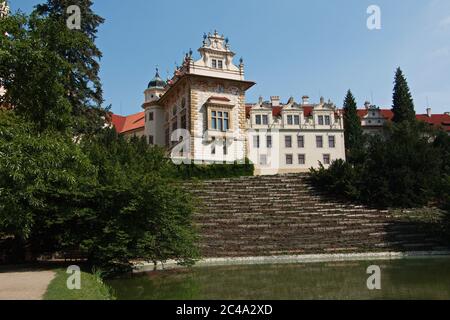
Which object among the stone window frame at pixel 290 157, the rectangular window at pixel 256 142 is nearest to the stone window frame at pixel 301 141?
the stone window frame at pixel 290 157

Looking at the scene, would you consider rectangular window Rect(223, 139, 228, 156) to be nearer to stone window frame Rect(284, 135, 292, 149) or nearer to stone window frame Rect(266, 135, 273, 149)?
stone window frame Rect(266, 135, 273, 149)

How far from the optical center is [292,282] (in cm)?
Answer: 1318

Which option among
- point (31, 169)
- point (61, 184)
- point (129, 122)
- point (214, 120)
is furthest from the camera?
point (129, 122)

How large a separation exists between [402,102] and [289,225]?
46423mm

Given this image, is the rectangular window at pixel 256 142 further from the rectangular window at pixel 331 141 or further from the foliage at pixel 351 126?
the foliage at pixel 351 126

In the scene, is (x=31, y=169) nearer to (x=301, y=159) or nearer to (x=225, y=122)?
(x=225, y=122)

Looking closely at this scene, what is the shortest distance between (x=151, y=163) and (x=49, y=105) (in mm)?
7816

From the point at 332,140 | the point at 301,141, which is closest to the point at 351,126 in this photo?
the point at 332,140

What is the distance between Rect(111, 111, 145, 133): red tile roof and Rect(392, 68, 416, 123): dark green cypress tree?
38.0m

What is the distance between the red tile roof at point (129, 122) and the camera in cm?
7014

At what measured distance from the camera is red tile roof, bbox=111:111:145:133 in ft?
230

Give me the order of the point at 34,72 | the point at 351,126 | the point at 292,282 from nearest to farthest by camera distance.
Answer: the point at 292,282 → the point at 34,72 → the point at 351,126
